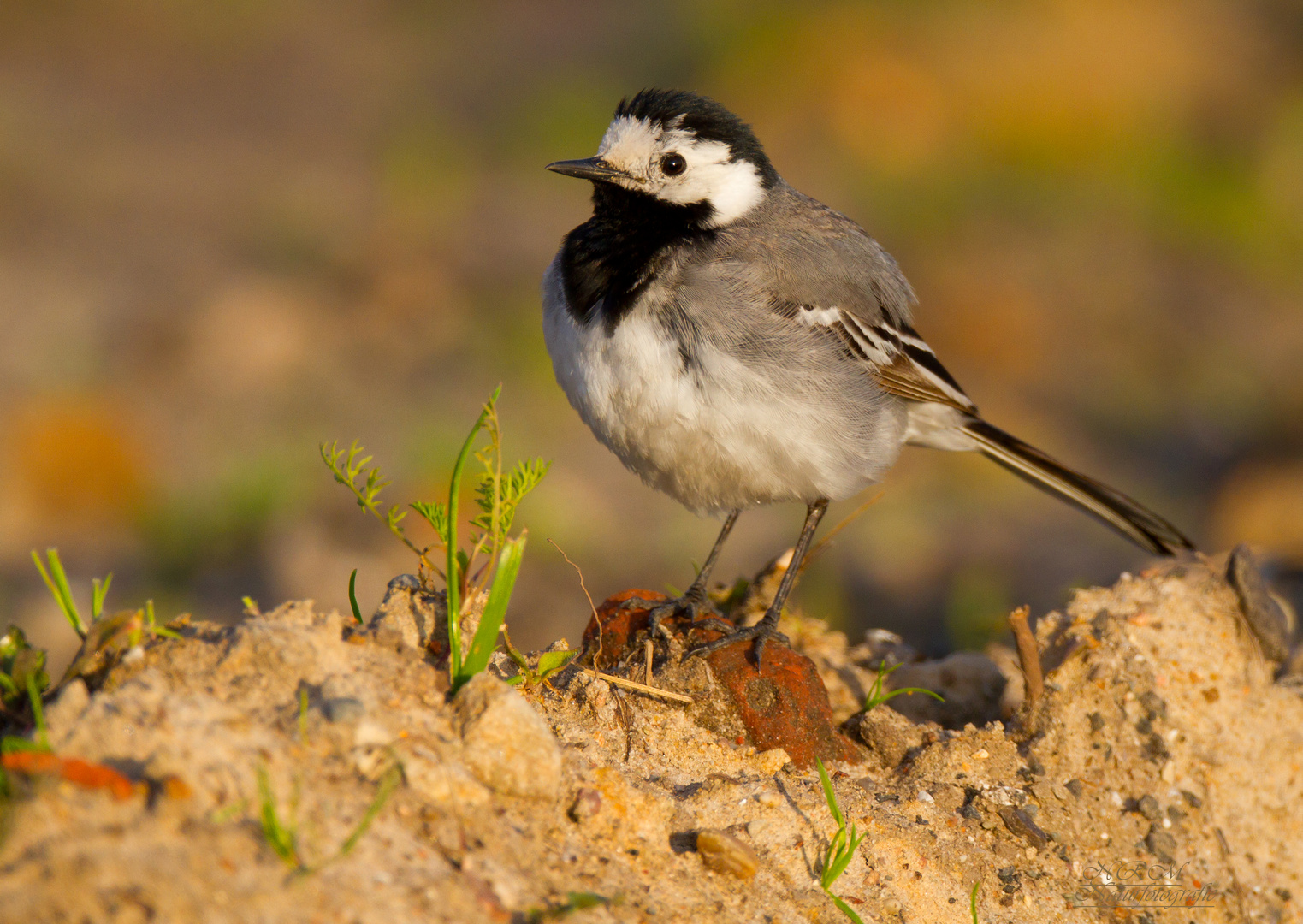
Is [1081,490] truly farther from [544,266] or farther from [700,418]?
[544,266]

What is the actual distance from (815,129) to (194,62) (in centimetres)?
1131

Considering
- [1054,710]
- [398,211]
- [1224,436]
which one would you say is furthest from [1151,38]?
[1054,710]

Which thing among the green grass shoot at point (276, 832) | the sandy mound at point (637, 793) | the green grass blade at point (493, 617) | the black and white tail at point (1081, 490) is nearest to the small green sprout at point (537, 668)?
the sandy mound at point (637, 793)

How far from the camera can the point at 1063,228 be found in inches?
562

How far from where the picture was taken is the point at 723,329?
425 centimetres

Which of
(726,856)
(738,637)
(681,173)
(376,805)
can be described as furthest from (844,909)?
(681,173)

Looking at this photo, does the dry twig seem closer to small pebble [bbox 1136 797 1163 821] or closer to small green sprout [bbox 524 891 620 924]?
small pebble [bbox 1136 797 1163 821]

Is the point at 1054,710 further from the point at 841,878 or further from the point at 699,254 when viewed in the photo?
the point at 699,254

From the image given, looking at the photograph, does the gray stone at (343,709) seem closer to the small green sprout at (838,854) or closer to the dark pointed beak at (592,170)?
the small green sprout at (838,854)

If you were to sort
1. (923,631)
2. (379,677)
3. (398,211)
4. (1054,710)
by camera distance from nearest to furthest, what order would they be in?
(379,677) → (1054,710) → (923,631) → (398,211)

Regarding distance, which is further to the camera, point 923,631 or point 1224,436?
point 1224,436

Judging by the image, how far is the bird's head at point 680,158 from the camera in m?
4.79

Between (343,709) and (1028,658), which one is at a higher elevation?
(1028,658)

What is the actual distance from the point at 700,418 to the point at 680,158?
1317mm
